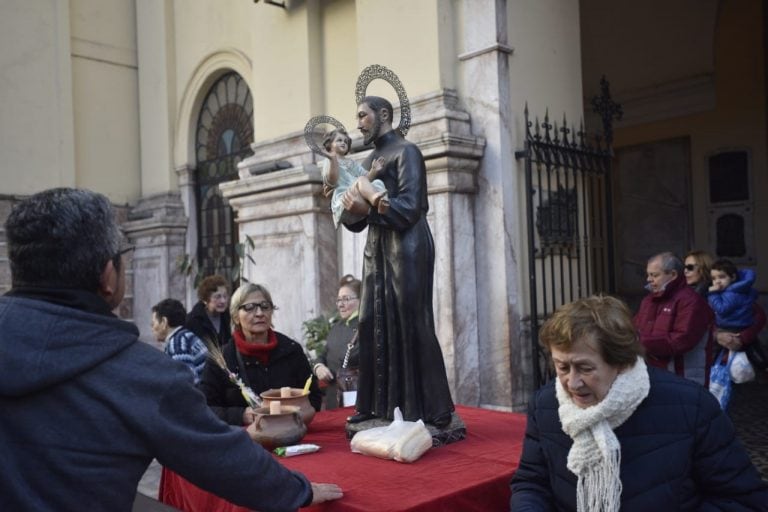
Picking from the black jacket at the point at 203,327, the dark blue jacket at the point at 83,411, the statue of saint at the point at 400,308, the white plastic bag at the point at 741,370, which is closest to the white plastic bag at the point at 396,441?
the statue of saint at the point at 400,308

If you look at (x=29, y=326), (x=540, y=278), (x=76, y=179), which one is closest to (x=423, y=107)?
(x=540, y=278)

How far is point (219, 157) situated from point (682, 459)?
898cm

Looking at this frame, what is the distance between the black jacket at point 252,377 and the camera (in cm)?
329

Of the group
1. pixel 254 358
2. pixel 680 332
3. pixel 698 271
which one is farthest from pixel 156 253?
pixel 680 332

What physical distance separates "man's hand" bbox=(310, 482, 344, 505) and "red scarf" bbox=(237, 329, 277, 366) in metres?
1.29

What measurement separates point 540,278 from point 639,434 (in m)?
4.00

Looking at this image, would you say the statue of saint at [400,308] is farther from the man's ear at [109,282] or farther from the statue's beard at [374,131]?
the man's ear at [109,282]

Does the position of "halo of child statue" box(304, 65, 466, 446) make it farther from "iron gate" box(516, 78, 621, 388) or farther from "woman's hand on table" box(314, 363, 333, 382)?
"iron gate" box(516, 78, 621, 388)

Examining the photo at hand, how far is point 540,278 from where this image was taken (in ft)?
19.4

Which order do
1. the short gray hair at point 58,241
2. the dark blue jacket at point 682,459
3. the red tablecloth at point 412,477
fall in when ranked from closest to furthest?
the short gray hair at point 58,241 → the dark blue jacket at point 682,459 → the red tablecloth at point 412,477

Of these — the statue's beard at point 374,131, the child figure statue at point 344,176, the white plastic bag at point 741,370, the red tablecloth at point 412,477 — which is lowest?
the white plastic bag at point 741,370

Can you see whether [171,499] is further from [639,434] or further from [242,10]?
[242,10]

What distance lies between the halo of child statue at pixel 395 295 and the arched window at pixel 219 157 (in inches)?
257

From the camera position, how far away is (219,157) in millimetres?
10094
